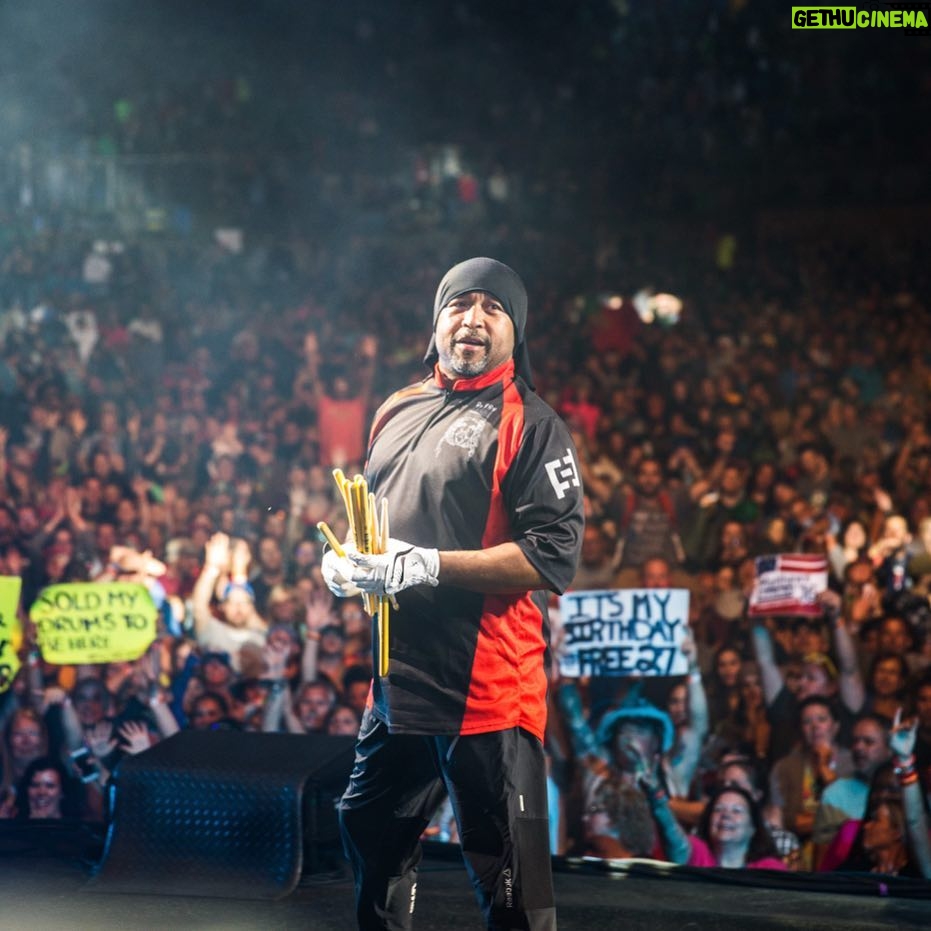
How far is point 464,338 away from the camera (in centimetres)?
266

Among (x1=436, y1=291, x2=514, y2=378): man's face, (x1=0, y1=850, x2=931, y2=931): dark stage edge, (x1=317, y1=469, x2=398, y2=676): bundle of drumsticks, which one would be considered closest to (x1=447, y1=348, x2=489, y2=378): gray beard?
(x1=436, y1=291, x2=514, y2=378): man's face

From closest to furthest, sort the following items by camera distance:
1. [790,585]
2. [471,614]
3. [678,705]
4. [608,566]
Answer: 1. [471,614]
2. [678,705]
3. [790,585]
4. [608,566]

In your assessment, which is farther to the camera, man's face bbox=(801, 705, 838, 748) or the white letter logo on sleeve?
man's face bbox=(801, 705, 838, 748)

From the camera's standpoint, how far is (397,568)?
2.50 m

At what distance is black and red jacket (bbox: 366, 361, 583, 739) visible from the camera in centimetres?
258

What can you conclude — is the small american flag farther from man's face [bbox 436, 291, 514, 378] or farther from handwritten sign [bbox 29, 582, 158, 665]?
man's face [bbox 436, 291, 514, 378]

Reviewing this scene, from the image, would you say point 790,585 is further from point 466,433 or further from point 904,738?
point 466,433

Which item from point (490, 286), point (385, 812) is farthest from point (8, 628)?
point (490, 286)

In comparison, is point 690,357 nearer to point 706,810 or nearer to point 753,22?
point 706,810

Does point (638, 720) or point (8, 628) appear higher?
point (8, 628)

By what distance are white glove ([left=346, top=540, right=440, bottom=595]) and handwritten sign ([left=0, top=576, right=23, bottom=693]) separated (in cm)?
264

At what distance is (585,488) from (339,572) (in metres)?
4.81

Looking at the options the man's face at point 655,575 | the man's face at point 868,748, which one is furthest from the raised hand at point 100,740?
the man's face at point 868,748

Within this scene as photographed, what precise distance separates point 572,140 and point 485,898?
50.9ft
